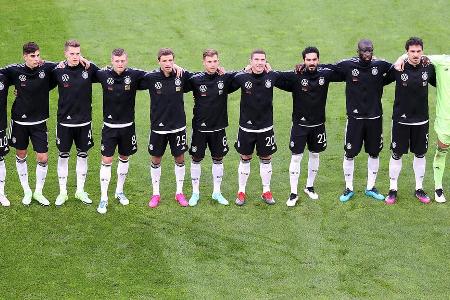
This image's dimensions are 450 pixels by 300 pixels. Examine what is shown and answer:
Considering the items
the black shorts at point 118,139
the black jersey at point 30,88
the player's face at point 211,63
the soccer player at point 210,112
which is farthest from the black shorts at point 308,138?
the black jersey at point 30,88

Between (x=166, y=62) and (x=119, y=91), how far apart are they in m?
0.93

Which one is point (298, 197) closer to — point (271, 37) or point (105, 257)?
point (105, 257)

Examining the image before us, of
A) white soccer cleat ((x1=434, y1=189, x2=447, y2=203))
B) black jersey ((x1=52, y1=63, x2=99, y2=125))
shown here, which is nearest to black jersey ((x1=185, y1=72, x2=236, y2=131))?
black jersey ((x1=52, y1=63, x2=99, y2=125))

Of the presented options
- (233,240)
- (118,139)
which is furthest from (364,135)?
(118,139)

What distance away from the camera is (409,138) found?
1723 cm

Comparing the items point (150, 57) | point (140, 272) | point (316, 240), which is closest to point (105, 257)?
point (140, 272)

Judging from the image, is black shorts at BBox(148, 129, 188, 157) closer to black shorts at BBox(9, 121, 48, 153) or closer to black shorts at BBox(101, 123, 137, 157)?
black shorts at BBox(101, 123, 137, 157)

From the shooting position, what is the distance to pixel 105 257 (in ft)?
51.0

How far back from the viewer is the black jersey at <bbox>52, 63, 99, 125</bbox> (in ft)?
54.9

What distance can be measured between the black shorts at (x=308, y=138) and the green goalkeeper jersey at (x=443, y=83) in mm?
2005

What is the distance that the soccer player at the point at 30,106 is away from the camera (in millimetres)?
16688

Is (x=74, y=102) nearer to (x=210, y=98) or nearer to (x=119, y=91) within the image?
(x=119, y=91)

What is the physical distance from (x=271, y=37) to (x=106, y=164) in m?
8.35

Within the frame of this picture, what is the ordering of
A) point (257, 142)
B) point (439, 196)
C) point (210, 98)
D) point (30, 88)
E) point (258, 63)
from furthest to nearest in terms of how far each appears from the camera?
point (439, 196) → point (257, 142) → point (210, 98) → point (30, 88) → point (258, 63)
